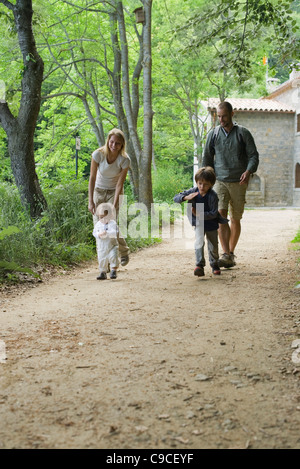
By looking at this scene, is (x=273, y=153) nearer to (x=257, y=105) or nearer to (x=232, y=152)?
(x=257, y=105)

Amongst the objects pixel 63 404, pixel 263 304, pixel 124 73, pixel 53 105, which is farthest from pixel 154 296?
pixel 53 105

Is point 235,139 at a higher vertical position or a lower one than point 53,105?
lower

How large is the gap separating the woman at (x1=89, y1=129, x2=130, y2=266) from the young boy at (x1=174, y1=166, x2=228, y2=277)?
95cm

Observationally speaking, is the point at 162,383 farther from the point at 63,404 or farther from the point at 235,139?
the point at 235,139

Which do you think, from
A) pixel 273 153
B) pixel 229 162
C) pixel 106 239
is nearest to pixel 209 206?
pixel 229 162

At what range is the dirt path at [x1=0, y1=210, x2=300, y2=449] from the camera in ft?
7.89

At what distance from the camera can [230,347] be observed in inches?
145

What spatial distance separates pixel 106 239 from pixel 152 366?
3872 millimetres

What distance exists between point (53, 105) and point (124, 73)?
277 inches

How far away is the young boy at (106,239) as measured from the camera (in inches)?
276

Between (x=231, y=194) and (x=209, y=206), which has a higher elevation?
(x=231, y=194)

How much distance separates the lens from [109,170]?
710cm

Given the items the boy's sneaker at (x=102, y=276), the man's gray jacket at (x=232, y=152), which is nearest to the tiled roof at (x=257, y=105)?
the man's gray jacket at (x=232, y=152)

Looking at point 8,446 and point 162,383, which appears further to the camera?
point 162,383
